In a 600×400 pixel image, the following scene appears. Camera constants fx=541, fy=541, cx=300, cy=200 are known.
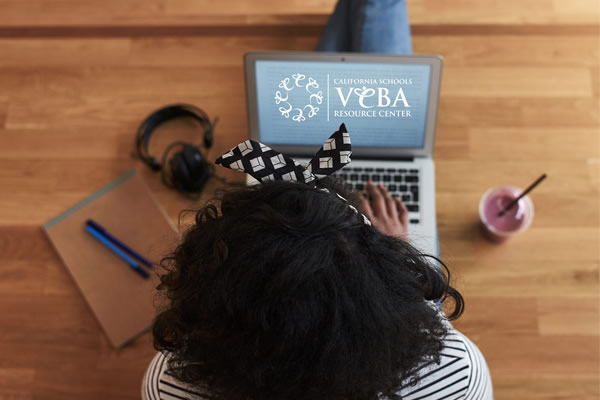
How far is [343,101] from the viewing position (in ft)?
2.25

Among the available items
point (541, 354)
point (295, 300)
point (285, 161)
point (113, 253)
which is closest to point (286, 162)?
point (285, 161)

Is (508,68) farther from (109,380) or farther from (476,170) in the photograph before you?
(109,380)

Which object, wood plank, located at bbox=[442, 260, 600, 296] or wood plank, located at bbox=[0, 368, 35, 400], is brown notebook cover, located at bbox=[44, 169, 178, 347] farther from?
wood plank, located at bbox=[442, 260, 600, 296]

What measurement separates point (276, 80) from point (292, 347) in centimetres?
43

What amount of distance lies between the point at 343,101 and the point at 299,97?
0.06 metres

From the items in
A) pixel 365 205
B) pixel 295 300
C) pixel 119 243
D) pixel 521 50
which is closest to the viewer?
pixel 295 300

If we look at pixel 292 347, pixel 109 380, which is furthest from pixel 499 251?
pixel 109 380

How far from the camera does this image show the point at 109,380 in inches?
36.3

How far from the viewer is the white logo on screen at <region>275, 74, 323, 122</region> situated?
27.1 inches

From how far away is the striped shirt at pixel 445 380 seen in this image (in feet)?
2.18

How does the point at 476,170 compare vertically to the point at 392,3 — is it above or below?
below

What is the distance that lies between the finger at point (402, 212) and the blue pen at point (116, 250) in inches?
17.5

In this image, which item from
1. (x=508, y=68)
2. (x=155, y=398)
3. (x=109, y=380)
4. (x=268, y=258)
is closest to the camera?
(x=268, y=258)

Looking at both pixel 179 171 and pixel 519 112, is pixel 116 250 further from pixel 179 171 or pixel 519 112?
pixel 519 112
